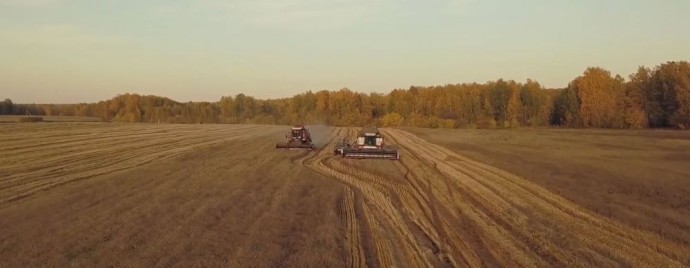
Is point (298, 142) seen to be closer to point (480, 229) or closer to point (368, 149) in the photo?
point (368, 149)

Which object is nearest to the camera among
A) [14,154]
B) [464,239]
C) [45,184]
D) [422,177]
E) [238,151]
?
[464,239]

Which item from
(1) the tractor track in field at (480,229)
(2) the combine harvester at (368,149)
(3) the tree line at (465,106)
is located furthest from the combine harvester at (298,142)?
(3) the tree line at (465,106)

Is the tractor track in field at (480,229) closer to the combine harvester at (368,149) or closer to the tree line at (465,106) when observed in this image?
the combine harvester at (368,149)

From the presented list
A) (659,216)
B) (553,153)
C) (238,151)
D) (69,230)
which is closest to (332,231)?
(69,230)

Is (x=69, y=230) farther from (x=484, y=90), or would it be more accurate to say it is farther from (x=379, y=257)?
(x=484, y=90)

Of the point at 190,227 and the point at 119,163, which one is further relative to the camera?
the point at 119,163

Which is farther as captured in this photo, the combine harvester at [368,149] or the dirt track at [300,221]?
the combine harvester at [368,149]

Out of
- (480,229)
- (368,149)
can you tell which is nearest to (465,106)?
(368,149)
